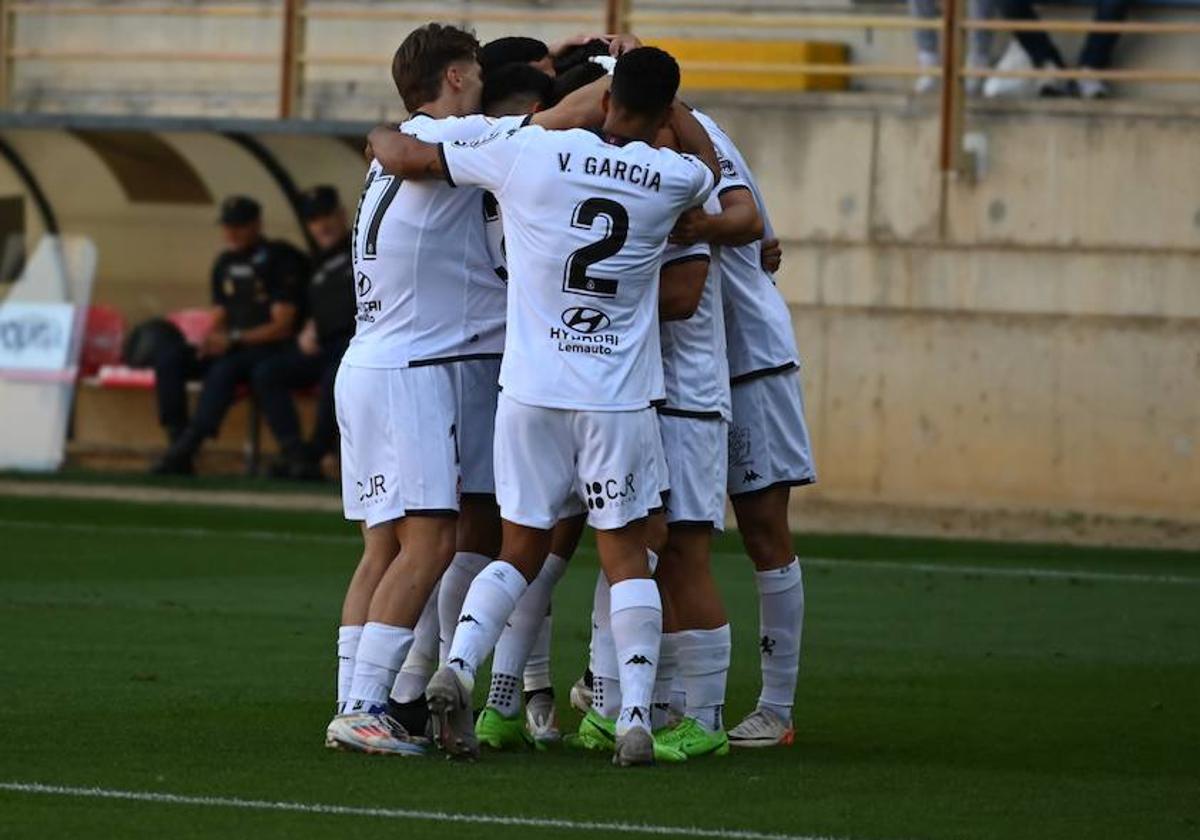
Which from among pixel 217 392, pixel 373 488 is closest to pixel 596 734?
pixel 373 488

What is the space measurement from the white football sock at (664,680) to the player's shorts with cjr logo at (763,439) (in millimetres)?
644

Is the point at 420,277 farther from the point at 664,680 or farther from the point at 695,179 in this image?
the point at 664,680

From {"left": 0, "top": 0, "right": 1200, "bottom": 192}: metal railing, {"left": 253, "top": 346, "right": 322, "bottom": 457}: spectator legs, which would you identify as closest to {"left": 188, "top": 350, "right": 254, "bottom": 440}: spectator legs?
{"left": 253, "top": 346, "right": 322, "bottom": 457}: spectator legs

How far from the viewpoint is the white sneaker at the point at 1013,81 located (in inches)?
822

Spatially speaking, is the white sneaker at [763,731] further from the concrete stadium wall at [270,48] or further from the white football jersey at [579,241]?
the concrete stadium wall at [270,48]

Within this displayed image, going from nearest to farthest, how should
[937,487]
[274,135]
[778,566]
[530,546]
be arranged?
[530,546], [778,566], [937,487], [274,135]

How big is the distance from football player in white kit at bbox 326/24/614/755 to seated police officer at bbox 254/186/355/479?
1167 cm

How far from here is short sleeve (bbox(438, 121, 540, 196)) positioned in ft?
27.0

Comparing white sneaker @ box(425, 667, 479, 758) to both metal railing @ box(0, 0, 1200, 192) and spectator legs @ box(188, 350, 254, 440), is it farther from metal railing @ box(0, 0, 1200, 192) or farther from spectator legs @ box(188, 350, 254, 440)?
spectator legs @ box(188, 350, 254, 440)

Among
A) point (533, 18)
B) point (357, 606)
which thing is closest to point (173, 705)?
point (357, 606)

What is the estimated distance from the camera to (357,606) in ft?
28.5

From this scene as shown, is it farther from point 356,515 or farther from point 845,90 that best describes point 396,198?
point 845,90

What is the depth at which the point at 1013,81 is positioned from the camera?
21016mm

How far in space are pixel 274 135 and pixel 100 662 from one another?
37.4ft
